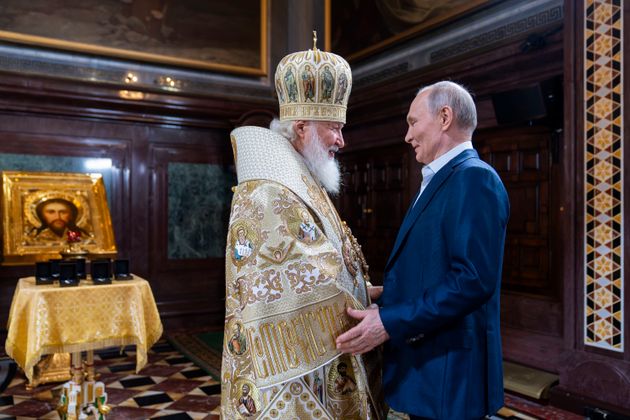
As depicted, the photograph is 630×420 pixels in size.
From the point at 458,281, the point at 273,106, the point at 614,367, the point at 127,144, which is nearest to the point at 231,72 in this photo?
Answer: the point at 273,106

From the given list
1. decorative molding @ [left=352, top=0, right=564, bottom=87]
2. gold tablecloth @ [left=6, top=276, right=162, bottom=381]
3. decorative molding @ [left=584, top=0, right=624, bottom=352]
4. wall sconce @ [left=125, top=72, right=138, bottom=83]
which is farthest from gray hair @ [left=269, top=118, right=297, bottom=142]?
wall sconce @ [left=125, top=72, right=138, bottom=83]

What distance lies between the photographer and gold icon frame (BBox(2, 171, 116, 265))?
565 centimetres

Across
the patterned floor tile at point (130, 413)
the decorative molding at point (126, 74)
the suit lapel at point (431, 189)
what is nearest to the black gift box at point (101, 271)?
the patterned floor tile at point (130, 413)

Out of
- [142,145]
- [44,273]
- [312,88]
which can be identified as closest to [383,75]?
[142,145]

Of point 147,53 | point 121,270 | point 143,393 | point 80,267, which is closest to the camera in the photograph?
Answer: point 80,267

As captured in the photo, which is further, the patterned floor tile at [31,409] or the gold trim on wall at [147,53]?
the gold trim on wall at [147,53]

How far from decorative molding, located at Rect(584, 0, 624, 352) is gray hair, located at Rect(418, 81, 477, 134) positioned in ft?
9.18

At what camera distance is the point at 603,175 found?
413 centimetres

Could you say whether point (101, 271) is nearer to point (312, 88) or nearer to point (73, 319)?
point (73, 319)

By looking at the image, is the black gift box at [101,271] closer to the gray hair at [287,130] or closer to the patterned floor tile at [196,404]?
the patterned floor tile at [196,404]

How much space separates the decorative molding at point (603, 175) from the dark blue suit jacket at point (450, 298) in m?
2.78

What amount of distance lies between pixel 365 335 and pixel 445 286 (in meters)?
0.32

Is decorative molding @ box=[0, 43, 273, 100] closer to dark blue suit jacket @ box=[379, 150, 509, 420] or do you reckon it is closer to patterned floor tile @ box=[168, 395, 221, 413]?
patterned floor tile @ box=[168, 395, 221, 413]

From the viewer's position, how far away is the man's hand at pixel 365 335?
1.75 m
